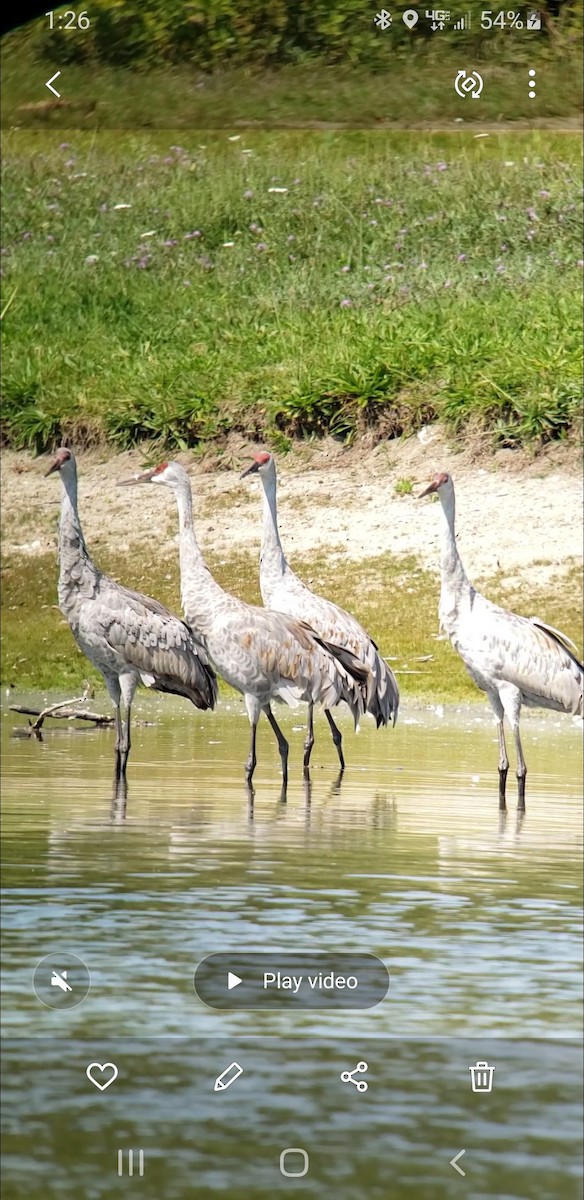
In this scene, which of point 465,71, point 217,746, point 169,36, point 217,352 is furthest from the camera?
point 217,352

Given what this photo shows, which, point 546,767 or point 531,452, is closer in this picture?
point 546,767

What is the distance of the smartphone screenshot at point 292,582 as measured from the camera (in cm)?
260

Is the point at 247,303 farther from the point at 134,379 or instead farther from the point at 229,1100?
the point at 229,1100

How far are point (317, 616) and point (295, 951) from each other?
2.48 meters

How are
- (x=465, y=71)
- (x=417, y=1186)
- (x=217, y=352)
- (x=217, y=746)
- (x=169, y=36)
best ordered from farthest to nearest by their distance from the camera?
(x=217, y=352)
(x=217, y=746)
(x=169, y=36)
(x=465, y=71)
(x=417, y=1186)

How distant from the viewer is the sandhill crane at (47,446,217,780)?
18.0 feet

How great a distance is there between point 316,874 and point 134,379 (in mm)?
2589

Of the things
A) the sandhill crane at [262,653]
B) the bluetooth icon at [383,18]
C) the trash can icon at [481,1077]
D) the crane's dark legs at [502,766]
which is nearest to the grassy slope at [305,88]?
the bluetooth icon at [383,18]

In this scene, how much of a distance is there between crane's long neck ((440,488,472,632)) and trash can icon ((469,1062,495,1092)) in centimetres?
288

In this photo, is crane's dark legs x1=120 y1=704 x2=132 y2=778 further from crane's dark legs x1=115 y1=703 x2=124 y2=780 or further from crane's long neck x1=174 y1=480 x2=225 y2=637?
crane's long neck x1=174 y1=480 x2=225 y2=637

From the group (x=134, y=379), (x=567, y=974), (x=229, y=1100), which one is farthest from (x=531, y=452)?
(x=229, y=1100)

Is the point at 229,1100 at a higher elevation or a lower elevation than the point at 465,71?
lower

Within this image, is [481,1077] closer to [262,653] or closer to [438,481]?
[262,653]

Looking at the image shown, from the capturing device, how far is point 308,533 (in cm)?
593
